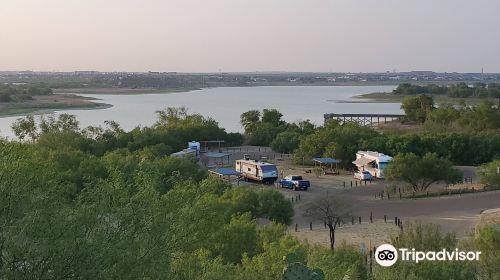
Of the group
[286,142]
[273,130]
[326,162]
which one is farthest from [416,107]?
[326,162]

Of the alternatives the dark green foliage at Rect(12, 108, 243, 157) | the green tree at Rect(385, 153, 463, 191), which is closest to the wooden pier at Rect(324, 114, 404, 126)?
the dark green foliage at Rect(12, 108, 243, 157)

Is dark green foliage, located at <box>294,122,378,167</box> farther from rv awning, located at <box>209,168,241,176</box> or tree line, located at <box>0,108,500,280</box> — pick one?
tree line, located at <box>0,108,500,280</box>

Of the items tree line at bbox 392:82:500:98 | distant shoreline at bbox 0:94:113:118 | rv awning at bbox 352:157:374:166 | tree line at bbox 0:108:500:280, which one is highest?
tree line at bbox 0:108:500:280

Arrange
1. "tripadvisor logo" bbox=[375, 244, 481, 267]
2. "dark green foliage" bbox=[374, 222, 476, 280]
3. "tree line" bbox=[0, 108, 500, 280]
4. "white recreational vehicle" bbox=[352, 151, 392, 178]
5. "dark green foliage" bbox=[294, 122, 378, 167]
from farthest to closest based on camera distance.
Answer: "dark green foliage" bbox=[294, 122, 378, 167], "white recreational vehicle" bbox=[352, 151, 392, 178], "tripadvisor logo" bbox=[375, 244, 481, 267], "dark green foliage" bbox=[374, 222, 476, 280], "tree line" bbox=[0, 108, 500, 280]

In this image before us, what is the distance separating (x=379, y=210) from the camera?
26.1 meters

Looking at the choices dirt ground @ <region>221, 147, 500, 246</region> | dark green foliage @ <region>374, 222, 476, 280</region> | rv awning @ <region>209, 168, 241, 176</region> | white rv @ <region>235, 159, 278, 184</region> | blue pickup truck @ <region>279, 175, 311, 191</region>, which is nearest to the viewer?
dark green foliage @ <region>374, 222, 476, 280</region>

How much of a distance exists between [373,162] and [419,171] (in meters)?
5.01

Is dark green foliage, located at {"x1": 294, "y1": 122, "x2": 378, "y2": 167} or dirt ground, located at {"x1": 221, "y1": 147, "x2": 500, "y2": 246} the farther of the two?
dark green foliage, located at {"x1": 294, "y1": 122, "x2": 378, "y2": 167}

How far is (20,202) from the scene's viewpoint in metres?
7.68

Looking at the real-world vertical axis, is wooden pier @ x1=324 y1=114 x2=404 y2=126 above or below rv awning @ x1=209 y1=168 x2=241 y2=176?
below

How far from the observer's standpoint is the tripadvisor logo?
1232 cm

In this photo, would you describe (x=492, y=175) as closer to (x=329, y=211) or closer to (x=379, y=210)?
(x=379, y=210)

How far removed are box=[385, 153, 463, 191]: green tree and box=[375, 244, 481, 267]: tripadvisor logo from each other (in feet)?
54.4

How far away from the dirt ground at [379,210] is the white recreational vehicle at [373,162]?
0.66 m
